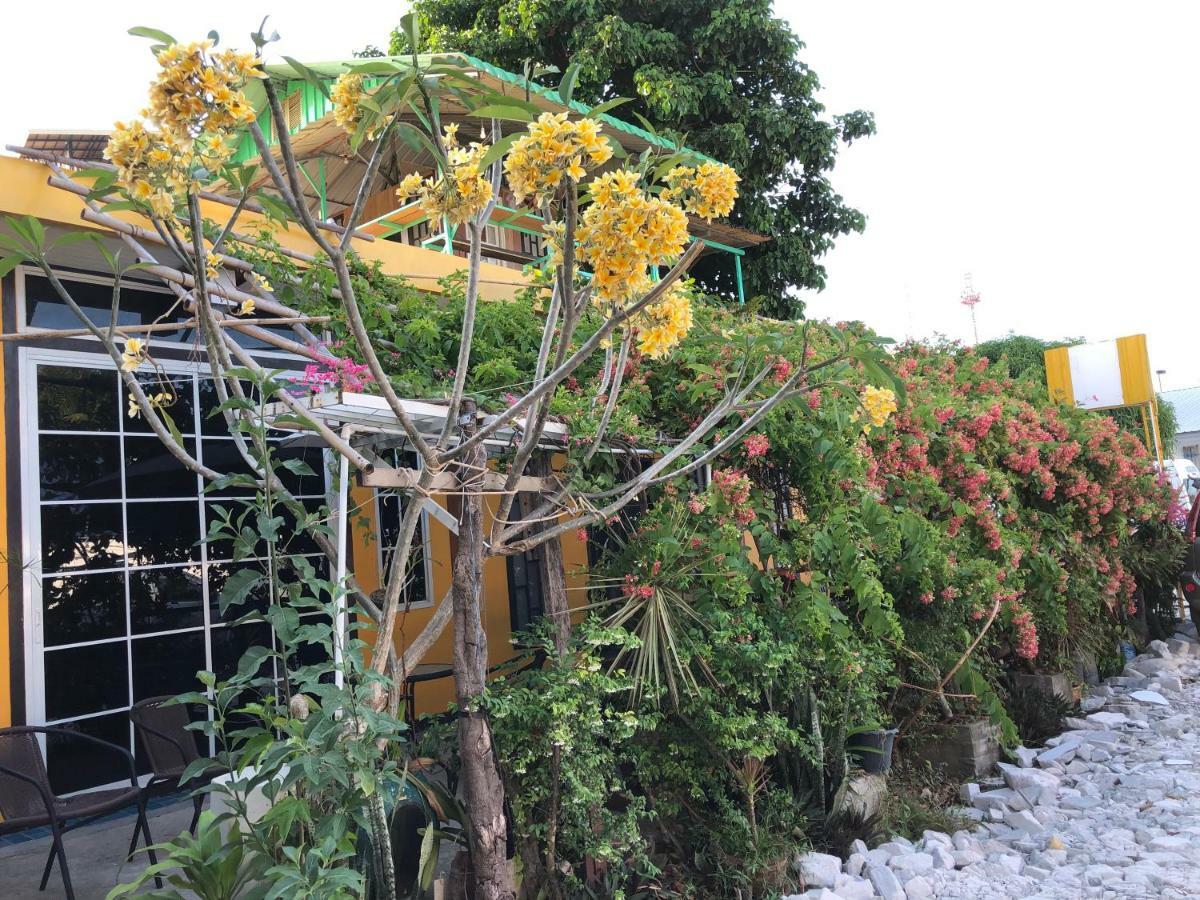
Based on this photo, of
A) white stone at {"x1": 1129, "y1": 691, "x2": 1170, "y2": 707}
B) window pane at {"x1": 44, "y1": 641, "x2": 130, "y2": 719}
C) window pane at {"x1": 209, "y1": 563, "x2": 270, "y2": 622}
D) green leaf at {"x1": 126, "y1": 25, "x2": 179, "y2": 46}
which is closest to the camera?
green leaf at {"x1": 126, "y1": 25, "x2": 179, "y2": 46}

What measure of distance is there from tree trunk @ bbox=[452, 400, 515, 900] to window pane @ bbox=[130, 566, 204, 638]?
2.81 metres

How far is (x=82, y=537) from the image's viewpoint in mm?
5137

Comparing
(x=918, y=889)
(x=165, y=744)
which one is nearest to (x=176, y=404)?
(x=165, y=744)

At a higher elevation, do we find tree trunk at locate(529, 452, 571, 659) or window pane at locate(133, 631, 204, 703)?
tree trunk at locate(529, 452, 571, 659)

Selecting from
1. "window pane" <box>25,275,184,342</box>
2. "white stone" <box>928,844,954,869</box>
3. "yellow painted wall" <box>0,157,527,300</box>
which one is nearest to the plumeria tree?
"yellow painted wall" <box>0,157,527,300</box>

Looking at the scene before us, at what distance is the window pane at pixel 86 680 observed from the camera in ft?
16.1

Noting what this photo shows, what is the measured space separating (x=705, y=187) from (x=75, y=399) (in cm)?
406

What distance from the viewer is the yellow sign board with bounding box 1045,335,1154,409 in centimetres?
1070

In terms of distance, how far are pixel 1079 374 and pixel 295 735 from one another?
11.2m

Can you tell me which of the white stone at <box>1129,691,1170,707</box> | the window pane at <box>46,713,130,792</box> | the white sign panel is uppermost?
the white sign panel

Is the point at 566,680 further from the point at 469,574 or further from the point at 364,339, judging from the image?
the point at 364,339

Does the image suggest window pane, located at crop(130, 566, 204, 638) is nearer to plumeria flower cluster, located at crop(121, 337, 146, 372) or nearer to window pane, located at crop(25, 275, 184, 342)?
window pane, located at crop(25, 275, 184, 342)

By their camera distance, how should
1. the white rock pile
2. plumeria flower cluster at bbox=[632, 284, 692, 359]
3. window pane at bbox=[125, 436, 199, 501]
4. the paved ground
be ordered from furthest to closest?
window pane at bbox=[125, 436, 199, 501]
the white rock pile
the paved ground
plumeria flower cluster at bbox=[632, 284, 692, 359]

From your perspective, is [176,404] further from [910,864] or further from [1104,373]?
[1104,373]
